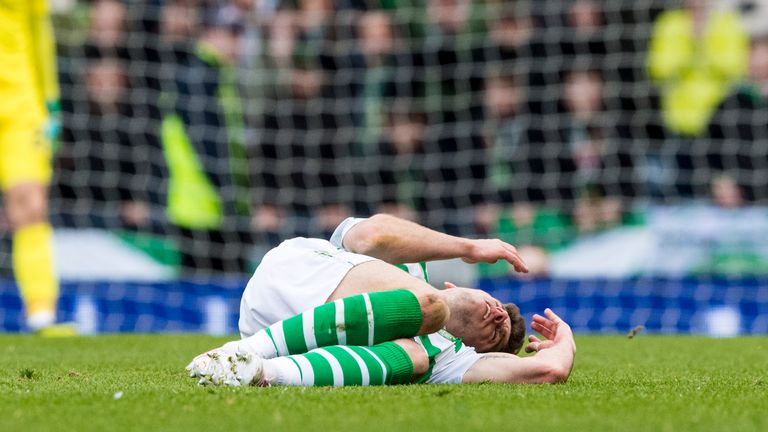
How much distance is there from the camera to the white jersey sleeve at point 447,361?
3.44 m

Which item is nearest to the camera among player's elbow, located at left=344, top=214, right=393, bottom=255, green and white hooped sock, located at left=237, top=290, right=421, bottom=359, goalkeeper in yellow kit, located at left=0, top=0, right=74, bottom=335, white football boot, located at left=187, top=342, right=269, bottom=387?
white football boot, located at left=187, top=342, right=269, bottom=387

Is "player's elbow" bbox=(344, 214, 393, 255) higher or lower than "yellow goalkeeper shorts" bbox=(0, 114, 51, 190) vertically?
higher

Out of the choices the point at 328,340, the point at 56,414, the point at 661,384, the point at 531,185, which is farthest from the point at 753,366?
the point at 531,185

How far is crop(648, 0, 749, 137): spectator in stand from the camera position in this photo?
8.69m

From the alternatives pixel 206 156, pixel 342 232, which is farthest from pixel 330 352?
pixel 206 156

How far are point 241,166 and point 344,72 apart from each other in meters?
1.02

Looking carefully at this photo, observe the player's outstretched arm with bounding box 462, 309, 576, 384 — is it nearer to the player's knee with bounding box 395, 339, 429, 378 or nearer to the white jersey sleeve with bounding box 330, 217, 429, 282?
the player's knee with bounding box 395, 339, 429, 378

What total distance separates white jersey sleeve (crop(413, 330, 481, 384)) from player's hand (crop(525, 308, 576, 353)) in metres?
0.18

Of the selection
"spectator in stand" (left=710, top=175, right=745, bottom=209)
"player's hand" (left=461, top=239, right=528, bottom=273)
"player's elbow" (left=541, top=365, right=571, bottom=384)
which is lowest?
"spectator in stand" (left=710, top=175, right=745, bottom=209)

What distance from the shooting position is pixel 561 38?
8.77 meters

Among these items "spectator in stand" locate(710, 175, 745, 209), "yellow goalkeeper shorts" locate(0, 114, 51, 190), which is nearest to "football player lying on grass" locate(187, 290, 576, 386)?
"yellow goalkeeper shorts" locate(0, 114, 51, 190)

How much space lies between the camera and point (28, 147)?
6.20 metres

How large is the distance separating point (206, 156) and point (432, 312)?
5971mm

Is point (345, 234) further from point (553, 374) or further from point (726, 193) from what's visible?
point (726, 193)
